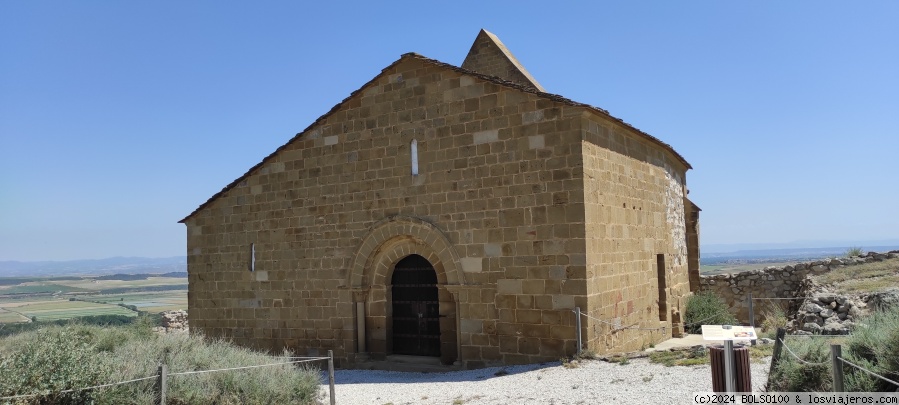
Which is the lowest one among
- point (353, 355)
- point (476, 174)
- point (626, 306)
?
point (353, 355)

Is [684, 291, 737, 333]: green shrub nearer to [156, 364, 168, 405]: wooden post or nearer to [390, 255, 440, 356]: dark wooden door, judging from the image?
[390, 255, 440, 356]: dark wooden door

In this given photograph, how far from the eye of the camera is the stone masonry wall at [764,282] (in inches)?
693

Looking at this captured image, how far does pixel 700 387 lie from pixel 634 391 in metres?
0.80

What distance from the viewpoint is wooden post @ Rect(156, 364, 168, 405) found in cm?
732

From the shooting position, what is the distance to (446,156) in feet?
39.8

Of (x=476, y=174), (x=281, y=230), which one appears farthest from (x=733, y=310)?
(x=281, y=230)

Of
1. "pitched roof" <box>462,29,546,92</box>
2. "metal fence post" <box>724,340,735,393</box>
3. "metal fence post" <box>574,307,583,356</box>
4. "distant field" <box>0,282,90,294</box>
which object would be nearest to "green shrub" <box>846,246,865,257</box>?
"pitched roof" <box>462,29,546,92</box>

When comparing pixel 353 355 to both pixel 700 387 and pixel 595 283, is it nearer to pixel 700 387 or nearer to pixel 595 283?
pixel 595 283

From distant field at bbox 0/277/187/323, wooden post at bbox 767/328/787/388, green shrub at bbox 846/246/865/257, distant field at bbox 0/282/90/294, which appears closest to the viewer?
wooden post at bbox 767/328/787/388

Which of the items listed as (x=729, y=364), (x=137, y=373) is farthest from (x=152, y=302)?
(x=729, y=364)

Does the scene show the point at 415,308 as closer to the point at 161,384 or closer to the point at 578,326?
the point at 578,326

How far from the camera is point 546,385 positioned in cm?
923

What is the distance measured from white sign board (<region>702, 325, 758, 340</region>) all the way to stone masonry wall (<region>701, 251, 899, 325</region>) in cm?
1257

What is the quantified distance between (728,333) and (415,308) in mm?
7587
